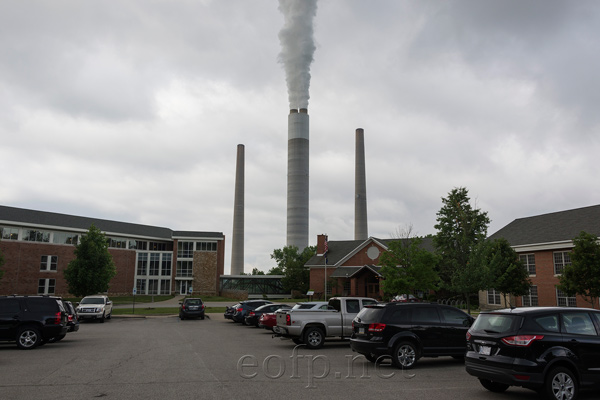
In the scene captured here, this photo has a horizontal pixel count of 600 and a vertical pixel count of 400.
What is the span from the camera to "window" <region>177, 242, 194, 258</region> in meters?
73.9

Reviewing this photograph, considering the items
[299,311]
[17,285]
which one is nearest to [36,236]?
[17,285]

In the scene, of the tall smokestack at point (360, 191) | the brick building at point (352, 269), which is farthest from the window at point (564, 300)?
the tall smokestack at point (360, 191)

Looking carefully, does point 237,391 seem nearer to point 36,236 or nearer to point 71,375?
point 71,375

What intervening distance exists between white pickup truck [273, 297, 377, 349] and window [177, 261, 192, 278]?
192 ft

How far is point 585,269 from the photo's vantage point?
24.7m

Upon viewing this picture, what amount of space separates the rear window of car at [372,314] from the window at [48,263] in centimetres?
5625

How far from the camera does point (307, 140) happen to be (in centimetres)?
8088

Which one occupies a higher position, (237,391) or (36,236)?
(36,236)

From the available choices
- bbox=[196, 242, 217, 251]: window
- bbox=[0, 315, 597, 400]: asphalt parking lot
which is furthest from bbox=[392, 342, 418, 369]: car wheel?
bbox=[196, 242, 217, 251]: window

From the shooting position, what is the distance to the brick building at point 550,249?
33.8 m

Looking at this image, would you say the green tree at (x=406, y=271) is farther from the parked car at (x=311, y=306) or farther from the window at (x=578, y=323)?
the window at (x=578, y=323)

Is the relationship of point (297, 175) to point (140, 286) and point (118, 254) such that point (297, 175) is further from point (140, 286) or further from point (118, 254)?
point (118, 254)

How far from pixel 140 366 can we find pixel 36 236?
5440 centimetres

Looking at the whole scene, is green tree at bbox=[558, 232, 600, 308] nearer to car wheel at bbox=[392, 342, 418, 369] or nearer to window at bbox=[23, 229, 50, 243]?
car wheel at bbox=[392, 342, 418, 369]
